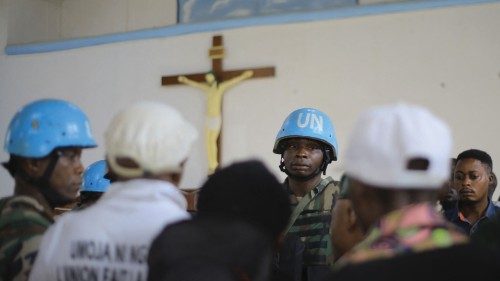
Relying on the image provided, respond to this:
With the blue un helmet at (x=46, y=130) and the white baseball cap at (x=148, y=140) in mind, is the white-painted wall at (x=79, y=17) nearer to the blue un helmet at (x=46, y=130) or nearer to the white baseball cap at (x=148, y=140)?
the blue un helmet at (x=46, y=130)

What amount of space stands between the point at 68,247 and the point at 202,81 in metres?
4.92

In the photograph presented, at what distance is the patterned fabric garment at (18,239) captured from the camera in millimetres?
1687

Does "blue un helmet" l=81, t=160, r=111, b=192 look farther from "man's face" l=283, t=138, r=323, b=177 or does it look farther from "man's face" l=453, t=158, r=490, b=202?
"man's face" l=453, t=158, r=490, b=202

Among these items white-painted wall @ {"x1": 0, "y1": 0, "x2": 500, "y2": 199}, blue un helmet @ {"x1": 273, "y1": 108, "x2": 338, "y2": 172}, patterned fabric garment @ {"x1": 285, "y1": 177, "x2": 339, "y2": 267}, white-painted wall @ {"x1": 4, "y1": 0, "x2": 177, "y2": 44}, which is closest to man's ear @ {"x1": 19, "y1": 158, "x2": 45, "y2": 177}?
patterned fabric garment @ {"x1": 285, "y1": 177, "x2": 339, "y2": 267}

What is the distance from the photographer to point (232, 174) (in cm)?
142

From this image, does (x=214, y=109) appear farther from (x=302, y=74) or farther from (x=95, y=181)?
(x=95, y=181)

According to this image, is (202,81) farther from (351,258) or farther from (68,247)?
(351,258)

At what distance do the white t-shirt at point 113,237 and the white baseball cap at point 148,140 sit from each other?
0.16 ft

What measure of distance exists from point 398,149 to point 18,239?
1045 millimetres

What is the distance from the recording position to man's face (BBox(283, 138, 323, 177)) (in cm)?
302

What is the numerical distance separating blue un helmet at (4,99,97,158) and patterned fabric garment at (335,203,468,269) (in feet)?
3.44

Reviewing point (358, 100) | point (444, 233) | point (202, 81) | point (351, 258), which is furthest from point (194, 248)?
point (202, 81)

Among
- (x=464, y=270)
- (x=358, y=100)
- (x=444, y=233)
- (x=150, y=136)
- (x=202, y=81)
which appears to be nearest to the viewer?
(x=464, y=270)

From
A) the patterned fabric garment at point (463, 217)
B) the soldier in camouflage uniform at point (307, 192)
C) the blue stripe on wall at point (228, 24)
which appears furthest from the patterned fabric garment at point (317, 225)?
the blue stripe on wall at point (228, 24)
